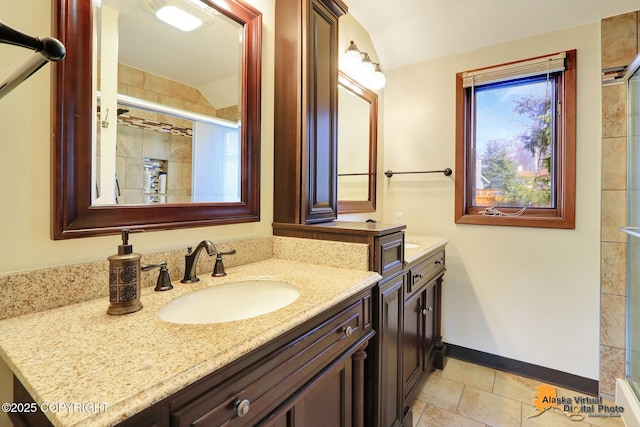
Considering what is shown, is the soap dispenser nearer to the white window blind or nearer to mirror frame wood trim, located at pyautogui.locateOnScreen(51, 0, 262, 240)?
mirror frame wood trim, located at pyautogui.locateOnScreen(51, 0, 262, 240)

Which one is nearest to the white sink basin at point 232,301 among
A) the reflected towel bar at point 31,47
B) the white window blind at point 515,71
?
the reflected towel bar at point 31,47

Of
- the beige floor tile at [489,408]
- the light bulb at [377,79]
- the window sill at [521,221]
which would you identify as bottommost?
the beige floor tile at [489,408]

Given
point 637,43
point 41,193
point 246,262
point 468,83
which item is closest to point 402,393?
point 246,262

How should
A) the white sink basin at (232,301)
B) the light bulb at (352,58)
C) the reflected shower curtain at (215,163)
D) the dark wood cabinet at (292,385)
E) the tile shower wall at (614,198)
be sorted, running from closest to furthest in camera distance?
the dark wood cabinet at (292,385) < the white sink basin at (232,301) < the reflected shower curtain at (215,163) < the tile shower wall at (614,198) < the light bulb at (352,58)

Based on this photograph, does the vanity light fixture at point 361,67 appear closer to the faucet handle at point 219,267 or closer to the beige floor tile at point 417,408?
the faucet handle at point 219,267

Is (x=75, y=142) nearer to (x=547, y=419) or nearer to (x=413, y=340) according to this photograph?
(x=413, y=340)

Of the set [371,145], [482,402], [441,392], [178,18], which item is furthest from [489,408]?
[178,18]

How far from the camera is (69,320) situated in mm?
741

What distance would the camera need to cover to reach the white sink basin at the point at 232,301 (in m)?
0.97

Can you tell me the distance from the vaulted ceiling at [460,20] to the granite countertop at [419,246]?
1364 mm

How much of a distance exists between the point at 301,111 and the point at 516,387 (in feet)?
6.95

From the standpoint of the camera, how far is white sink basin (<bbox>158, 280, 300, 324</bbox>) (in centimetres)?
97

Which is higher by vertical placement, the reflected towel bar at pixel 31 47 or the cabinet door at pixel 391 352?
the reflected towel bar at pixel 31 47

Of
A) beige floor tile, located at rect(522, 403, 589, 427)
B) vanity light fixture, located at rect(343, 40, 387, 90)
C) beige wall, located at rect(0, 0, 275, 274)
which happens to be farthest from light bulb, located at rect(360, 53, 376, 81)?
beige floor tile, located at rect(522, 403, 589, 427)
